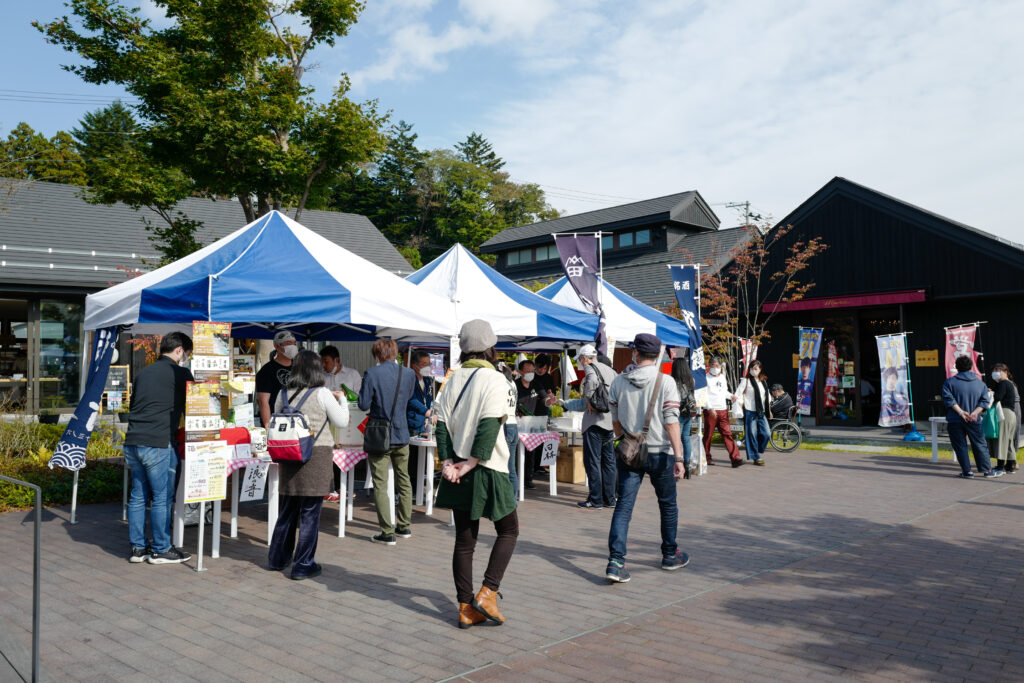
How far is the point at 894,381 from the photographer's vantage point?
1538cm

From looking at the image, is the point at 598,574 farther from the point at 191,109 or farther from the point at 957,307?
the point at 957,307

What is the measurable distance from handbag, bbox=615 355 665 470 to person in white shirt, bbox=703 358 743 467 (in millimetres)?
7082

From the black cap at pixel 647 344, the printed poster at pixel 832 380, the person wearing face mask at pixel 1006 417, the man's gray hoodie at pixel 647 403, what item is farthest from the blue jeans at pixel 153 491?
the printed poster at pixel 832 380

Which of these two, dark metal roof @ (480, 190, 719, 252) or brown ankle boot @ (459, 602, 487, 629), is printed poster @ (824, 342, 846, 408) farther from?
brown ankle boot @ (459, 602, 487, 629)

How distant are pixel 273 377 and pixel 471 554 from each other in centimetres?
405

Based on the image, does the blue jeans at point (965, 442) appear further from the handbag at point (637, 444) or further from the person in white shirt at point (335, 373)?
the person in white shirt at point (335, 373)

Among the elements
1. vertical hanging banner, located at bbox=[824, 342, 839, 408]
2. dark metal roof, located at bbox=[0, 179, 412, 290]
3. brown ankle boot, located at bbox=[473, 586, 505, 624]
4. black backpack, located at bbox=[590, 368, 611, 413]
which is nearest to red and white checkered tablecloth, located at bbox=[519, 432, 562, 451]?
black backpack, located at bbox=[590, 368, 611, 413]

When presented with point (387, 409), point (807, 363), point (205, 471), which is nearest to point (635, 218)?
point (807, 363)

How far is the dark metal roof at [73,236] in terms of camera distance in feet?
61.1

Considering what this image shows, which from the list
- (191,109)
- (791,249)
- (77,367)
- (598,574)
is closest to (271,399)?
(598,574)

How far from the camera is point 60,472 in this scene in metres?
9.08

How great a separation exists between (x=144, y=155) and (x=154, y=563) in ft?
29.1

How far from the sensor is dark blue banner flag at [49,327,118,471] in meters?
7.18

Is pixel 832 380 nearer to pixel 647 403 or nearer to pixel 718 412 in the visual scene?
pixel 718 412
